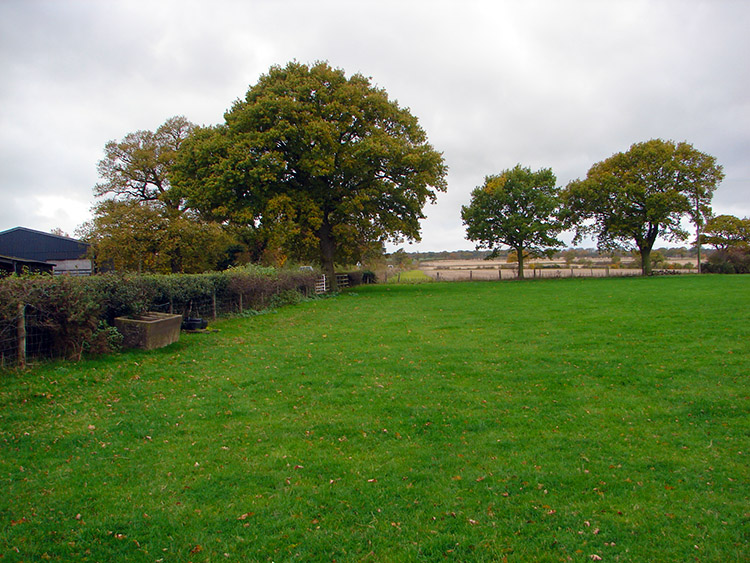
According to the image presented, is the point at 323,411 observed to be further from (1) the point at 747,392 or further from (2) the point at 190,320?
(2) the point at 190,320

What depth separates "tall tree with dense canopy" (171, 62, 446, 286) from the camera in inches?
936

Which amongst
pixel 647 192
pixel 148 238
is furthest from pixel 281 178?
pixel 647 192

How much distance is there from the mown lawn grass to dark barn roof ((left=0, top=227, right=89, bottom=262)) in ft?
111

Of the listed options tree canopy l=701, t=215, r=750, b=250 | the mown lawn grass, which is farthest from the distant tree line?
tree canopy l=701, t=215, r=750, b=250

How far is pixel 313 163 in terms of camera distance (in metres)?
24.1

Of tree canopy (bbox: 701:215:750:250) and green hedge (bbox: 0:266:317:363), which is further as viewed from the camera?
tree canopy (bbox: 701:215:750:250)

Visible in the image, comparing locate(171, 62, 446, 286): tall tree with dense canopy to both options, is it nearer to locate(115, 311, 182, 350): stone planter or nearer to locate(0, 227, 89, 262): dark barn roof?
locate(115, 311, 182, 350): stone planter

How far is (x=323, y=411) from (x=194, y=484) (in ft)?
7.33

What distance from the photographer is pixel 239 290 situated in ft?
54.2

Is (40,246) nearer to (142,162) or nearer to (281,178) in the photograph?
(142,162)

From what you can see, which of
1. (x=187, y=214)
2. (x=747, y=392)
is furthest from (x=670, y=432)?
(x=187, y=214)

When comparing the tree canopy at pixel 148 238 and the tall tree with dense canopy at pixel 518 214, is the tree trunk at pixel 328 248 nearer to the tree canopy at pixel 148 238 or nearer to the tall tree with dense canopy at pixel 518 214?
the tree canopy at pixel 148 238

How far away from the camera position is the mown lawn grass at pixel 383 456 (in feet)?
10.5

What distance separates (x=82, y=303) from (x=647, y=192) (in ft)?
150
